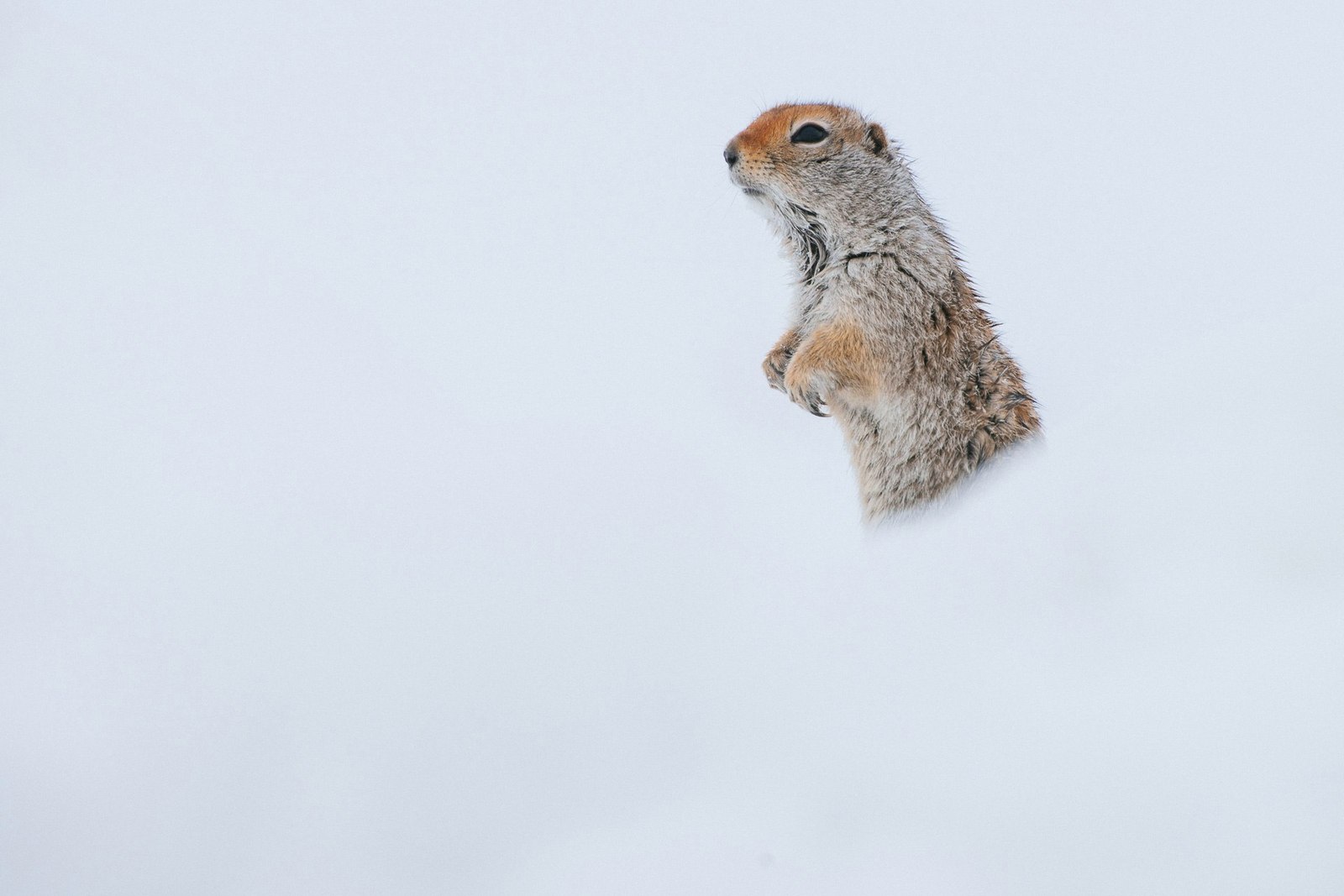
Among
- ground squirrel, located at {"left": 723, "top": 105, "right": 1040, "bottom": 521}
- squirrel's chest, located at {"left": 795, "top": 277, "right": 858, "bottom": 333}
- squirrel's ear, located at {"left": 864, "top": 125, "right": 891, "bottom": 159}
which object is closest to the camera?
ground squirrel, located at {"left": 723, "top": 105, "right": 1040, "bottom": 521}

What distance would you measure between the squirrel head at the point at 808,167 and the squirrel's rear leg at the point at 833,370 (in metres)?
0.43

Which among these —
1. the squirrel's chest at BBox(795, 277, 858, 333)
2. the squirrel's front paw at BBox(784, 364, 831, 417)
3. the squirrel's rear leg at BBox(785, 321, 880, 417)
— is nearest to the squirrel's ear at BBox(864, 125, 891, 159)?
the squirrel's chest at BBox(795, 277, 858, 333)

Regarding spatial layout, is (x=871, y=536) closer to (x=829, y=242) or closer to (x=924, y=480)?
(x=924, y=480)

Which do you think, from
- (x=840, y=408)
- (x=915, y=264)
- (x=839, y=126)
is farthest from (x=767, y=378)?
(x=839, y=126)

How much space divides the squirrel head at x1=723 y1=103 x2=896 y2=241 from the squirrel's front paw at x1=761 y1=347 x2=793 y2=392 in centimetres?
41

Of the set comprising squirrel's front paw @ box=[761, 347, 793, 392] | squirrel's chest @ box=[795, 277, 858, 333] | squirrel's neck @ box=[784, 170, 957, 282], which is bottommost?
squirrel's front paw @ box=[761, 347, 793, 392]

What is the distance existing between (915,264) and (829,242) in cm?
28

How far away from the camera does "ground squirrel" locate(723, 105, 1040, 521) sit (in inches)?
132

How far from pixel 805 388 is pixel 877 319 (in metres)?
0.30

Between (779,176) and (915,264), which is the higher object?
(779,176)

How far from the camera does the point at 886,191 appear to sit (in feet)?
12.2

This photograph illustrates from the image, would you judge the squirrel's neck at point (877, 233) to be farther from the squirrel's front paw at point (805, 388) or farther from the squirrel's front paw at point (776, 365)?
the squirrel's front paw at point (805, 388)

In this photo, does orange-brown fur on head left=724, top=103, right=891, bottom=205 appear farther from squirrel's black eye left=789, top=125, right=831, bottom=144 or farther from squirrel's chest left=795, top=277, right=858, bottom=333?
squirrel's chest left=795, top=277, right=858, bottom=333

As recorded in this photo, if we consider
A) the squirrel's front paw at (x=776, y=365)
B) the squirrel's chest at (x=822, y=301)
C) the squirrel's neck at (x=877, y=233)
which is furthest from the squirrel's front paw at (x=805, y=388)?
the squirrel's neck at (x=877, y=233)
